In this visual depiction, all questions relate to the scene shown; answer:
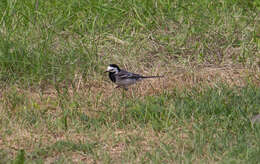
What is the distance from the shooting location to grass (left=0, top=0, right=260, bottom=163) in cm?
603

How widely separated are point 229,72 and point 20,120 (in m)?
3.36

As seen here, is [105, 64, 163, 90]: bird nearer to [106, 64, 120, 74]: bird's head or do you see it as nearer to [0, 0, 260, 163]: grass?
[106, 64, 120, 74]: bird's head

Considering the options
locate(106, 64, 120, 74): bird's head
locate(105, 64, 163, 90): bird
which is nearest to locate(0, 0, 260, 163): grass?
locate(105, 64, 163, 90): bird

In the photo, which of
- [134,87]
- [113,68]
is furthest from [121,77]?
[134,87]

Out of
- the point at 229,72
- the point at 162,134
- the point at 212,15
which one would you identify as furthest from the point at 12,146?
the point at 212,15

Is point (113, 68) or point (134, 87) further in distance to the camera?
point (134, 87)

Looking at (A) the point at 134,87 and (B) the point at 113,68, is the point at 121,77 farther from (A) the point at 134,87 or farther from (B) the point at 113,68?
(A) the point at 134,87

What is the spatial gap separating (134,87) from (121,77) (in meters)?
0.35

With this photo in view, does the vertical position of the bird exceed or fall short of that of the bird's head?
it falls short

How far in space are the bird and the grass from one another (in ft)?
0.59

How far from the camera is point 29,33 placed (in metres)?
8.45

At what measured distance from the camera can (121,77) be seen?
7.98 metres

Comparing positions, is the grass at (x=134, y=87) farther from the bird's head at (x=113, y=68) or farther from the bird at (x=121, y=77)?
the bird's head at (x=113, y=68)

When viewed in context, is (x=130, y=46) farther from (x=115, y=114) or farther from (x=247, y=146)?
(x=247, y=146)
